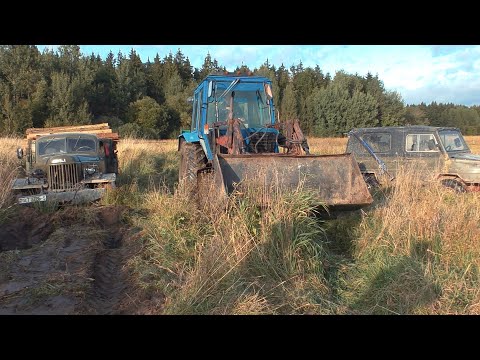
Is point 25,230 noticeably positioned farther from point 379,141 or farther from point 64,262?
point 379,141

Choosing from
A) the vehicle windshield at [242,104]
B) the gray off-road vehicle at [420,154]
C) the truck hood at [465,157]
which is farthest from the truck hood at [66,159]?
the truck hood at [465,157]

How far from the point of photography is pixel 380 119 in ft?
164

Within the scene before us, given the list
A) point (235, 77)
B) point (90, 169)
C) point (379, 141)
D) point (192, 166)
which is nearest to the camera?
point (192, 166)

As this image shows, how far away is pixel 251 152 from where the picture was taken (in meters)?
8.10

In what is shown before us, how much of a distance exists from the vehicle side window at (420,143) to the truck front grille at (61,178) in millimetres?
7859

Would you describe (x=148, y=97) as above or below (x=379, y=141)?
above

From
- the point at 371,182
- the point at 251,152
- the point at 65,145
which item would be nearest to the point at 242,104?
the point at 251,152

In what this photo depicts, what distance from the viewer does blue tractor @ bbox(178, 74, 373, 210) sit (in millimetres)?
6430

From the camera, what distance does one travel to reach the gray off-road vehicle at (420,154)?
386 inches

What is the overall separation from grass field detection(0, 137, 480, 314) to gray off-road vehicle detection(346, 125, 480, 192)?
2871mm

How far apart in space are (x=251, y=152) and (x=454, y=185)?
4944 millimetres

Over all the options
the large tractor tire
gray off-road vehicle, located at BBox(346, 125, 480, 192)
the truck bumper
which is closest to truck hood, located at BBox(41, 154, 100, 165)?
the truck bumper

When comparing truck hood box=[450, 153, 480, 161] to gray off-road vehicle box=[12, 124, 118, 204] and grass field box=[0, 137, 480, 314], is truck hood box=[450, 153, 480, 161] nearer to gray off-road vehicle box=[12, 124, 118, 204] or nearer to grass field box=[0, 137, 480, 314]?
grass field box=[0, 137, 480, 314]

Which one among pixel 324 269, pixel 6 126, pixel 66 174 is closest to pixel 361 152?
pixel 324 269
